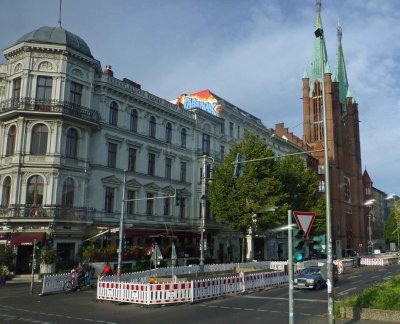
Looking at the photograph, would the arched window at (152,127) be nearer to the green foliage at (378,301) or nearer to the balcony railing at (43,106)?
the balcony railing at (43,106)

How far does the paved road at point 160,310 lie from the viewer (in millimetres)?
15750

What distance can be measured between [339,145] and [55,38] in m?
74.6

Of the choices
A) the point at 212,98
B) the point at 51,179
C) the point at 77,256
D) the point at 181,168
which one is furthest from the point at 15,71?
the point at 212,98

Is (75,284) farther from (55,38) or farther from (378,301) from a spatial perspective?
(55,38)

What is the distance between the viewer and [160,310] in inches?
726

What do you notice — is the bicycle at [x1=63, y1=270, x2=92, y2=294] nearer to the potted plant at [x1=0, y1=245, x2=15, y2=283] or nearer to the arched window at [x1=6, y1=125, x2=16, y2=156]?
the potted plant at [x1=0, y1=245, x2=15, y2=283]

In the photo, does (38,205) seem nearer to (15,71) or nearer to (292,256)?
(15,71)

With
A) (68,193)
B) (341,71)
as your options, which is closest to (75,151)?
(68,193)

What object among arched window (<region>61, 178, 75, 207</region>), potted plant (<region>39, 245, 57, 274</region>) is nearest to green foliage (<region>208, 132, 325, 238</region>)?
arched window (<region>61, 178, 75, 207</region>)

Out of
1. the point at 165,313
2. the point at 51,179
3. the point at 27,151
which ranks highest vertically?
the point at 27,151

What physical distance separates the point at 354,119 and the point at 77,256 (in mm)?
92088

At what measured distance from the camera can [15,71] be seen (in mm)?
35281

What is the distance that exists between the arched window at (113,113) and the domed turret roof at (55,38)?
4.79 meters

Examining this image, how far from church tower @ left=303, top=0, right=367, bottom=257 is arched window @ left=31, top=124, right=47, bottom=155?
6208 cm
